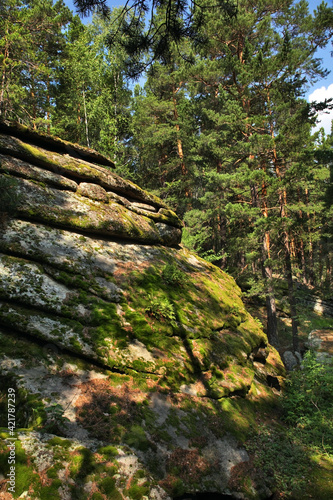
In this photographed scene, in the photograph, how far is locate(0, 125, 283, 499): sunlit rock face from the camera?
3.07m

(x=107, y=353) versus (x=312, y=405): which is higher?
(x=107, y=353)

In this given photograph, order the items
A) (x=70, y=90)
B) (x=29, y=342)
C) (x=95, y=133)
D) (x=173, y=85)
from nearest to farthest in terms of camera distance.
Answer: (x=29, y=342)
(x=173, y=85)
(x=70, y=90)
(x=95, y=133)

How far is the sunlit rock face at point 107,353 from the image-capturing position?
3.07 m

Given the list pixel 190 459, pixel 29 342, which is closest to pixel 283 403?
pixel 190 459

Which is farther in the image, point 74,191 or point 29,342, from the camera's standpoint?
point 74,191

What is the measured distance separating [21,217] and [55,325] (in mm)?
2905

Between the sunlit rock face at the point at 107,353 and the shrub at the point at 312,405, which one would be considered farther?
the shrub at the point at 312,405

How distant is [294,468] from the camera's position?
4.35 m

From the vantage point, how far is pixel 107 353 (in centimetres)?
453

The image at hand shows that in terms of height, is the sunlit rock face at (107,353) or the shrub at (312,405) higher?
the sunlit rock face at (107,353)

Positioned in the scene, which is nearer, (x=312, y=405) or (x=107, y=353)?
(x=107, y=353)

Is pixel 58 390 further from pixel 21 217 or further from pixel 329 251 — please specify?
pixel 329 251

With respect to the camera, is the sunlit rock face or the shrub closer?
the sunlit rock face

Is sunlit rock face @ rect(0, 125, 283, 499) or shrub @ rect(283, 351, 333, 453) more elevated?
sunlit rock face @ rect(0, 125, 283, 499)
